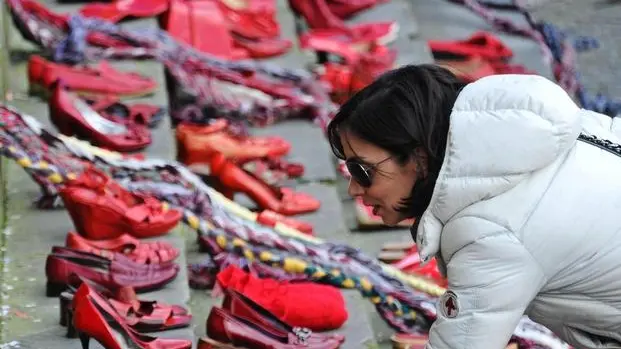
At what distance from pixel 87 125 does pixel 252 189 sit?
450 millimetres

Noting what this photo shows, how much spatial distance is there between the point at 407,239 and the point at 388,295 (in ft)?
1.40

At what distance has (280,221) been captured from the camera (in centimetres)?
320

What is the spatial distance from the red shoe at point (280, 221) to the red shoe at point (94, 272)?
42cm

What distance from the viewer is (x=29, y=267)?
288 cm

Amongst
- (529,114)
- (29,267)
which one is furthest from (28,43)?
(529,114)

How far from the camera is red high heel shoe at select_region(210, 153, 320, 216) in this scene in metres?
3.34

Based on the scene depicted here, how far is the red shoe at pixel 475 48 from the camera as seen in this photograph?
4.57 m

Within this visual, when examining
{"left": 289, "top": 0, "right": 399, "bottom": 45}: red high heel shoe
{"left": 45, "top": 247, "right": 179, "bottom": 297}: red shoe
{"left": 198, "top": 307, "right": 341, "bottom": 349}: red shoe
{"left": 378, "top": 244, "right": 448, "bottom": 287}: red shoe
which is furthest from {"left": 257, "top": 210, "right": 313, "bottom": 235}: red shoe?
{"left": 289, "top": 0, "right": 399, "bottom": 45}: red high heel shoe

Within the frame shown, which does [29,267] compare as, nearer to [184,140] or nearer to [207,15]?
[184,140]

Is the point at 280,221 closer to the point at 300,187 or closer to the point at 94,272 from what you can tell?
the point at 300,187

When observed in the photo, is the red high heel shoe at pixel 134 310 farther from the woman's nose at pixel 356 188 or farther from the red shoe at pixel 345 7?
the red shoe at pixel 345 7

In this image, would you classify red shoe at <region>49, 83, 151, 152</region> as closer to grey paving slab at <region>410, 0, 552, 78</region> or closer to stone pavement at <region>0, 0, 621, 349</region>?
stone pavement at <region>0, 0, 621, 349</region>

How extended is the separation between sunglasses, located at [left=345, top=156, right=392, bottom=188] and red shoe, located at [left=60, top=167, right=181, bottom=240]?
992 mm

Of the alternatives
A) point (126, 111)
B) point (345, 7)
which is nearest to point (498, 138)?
point (126, 111)
